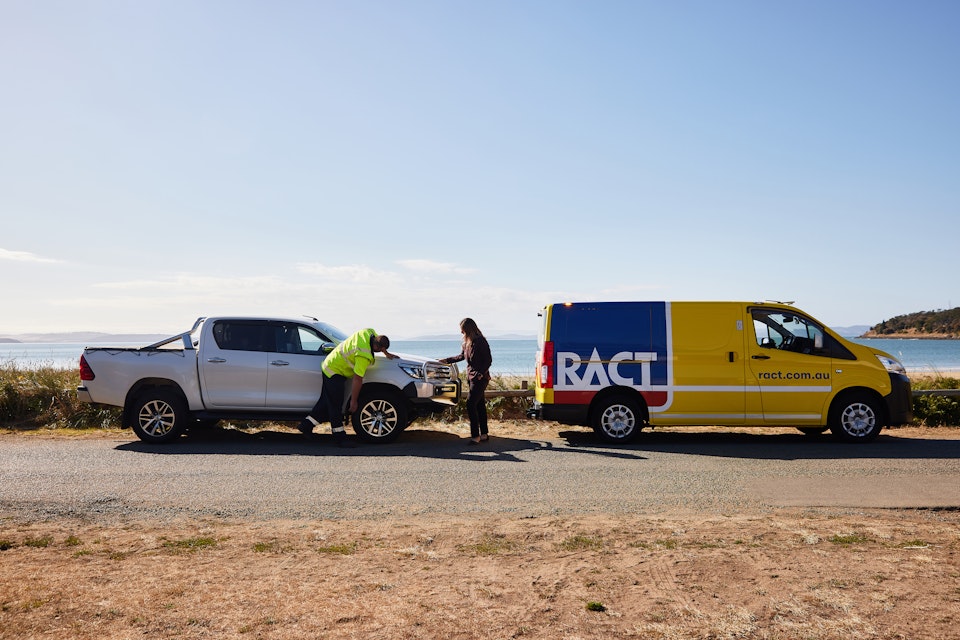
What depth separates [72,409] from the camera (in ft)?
44.0

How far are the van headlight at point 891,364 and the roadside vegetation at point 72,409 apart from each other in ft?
8.99

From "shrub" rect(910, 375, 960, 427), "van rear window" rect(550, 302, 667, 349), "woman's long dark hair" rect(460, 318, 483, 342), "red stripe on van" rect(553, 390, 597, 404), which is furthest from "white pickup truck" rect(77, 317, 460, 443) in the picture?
"shrub" rect(910, 375, 960, 427)

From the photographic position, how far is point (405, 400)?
1077 centimetres

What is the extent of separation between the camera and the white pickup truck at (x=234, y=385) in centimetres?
1076

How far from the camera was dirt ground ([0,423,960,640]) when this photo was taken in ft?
12.6

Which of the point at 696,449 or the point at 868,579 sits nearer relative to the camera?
the point at 868,579

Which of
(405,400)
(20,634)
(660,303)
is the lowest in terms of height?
(20,634)

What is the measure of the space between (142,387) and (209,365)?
1084mm

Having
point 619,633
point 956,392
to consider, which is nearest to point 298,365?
point 619,633

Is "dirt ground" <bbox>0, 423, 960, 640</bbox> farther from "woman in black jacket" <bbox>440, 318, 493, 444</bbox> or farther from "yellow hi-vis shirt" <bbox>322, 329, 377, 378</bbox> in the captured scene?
"woman in black jacket" <bbox>440, 318, 493, 444</bbox>

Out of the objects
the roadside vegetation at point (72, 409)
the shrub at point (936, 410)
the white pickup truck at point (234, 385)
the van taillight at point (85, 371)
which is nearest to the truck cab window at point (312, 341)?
the white pickup truck at point (234, 385)

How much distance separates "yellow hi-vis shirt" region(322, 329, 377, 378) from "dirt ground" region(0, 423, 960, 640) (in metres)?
4.28

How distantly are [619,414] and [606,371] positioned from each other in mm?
658

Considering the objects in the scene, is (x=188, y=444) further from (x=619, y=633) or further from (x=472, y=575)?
(x=619, y=633)
